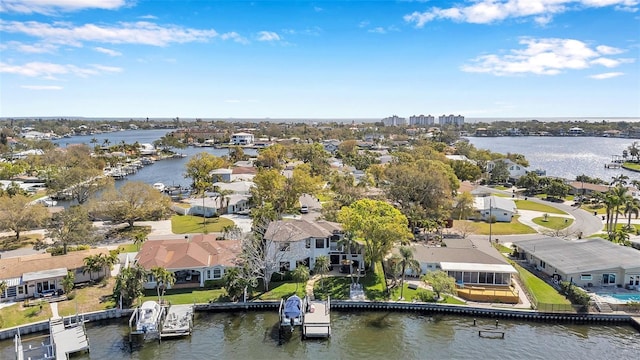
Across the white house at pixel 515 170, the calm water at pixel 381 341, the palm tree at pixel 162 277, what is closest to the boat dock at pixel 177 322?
the calm water at pixel 381 341

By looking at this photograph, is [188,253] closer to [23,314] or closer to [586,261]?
[23,314]

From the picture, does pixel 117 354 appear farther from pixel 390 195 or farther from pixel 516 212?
pixel 516 212

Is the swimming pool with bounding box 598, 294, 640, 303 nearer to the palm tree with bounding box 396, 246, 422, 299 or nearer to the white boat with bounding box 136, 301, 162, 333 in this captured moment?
the palm tree with bounding box 396, 246, 422, 299

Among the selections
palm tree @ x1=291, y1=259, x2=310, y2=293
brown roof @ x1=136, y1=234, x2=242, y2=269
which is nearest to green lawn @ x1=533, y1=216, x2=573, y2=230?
Result: palm tree @ x1=291, y1=259, x2=310, y2=293

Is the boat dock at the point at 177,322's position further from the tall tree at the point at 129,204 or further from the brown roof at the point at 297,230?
the tall tree at the point at 129,204

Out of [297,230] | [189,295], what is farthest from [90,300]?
[297,230]

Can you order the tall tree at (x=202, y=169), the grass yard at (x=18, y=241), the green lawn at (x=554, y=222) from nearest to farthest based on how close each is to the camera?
the grass yard at (x=18, y=241) < the green lawn at (x=554, y=222) < the tall tree at (x=202, y=169)
